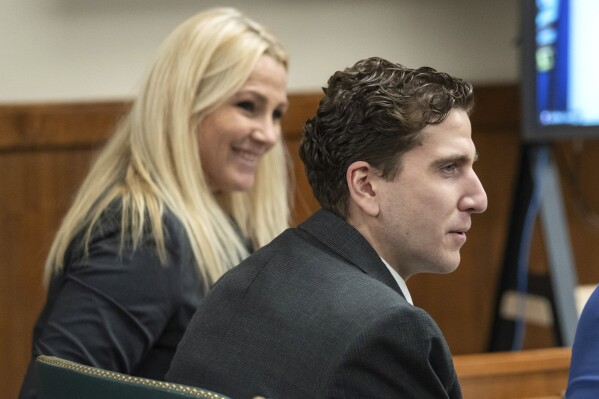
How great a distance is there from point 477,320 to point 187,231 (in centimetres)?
167

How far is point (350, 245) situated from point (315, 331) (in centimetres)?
19

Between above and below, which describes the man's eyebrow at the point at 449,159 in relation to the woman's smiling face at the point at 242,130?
above

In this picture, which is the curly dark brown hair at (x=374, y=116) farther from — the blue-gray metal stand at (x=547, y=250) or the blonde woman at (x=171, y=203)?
the blue-gray metal stand at (x=547, y=250)

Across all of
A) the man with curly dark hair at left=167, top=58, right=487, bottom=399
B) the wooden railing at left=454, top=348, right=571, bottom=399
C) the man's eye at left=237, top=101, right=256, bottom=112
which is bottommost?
the wooden railing at left=454, top=348, right=571, bottom=399

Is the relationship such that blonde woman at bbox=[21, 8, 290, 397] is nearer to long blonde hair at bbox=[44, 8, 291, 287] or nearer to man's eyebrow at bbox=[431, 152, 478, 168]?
long blonde hair at bbox=[44, 8, 291, 287]

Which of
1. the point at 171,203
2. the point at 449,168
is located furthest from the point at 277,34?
the point at 449,168

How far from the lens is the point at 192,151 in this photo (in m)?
2.24

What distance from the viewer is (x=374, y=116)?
1.44 m

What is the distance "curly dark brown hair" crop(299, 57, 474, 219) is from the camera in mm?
1437

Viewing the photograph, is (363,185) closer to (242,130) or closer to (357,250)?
(357,250)

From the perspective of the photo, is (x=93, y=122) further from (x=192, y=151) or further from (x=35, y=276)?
(x=192, y=151)

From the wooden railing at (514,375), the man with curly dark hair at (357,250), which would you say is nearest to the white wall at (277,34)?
the wooden railing at (514,375)

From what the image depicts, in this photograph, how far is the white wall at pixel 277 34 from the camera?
9.86ft

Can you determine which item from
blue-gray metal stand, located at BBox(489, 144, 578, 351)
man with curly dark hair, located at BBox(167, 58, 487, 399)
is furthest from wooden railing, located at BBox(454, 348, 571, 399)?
man with curly dark hair, located at BBox(167, 58, 487, 399)
